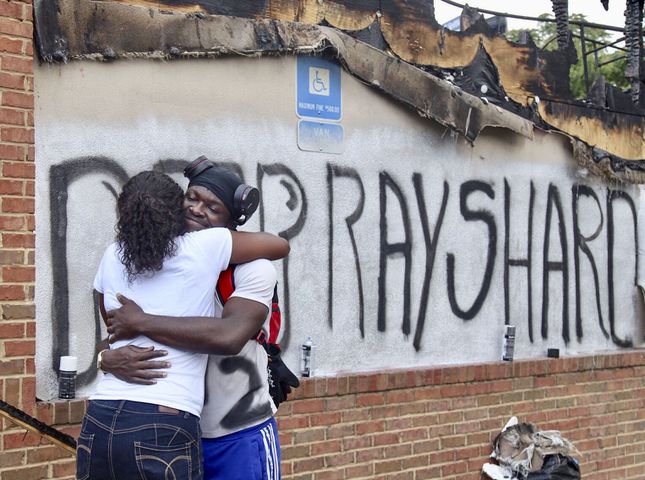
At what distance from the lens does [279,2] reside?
5711 mm

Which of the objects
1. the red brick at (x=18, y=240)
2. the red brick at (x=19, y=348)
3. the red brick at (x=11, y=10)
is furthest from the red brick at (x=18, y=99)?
the red brick at (x=19, y=348)

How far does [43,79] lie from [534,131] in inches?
154

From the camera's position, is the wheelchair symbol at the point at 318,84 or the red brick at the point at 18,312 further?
the wheelchair symbol at the point at 318,84

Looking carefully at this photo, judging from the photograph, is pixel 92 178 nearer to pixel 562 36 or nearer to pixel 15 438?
pixel 15 438

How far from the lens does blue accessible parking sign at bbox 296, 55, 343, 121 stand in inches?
220

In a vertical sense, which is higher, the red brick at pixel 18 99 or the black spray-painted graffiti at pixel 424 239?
the red brick at pixel 18 99

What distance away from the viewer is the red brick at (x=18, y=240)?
4301mm

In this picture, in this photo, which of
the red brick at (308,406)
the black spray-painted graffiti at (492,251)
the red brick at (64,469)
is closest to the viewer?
the red brick at (64,469)

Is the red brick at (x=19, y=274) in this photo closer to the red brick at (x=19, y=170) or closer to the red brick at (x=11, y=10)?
the red brick at (x=19, y=170)

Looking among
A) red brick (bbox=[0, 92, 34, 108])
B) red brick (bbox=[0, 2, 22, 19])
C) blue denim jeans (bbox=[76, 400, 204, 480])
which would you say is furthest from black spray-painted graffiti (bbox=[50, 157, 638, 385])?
blue denim jeans (bbox=[76, 400, 204, 480])

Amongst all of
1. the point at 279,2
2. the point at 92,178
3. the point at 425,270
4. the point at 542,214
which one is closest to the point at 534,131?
the point at 542,214

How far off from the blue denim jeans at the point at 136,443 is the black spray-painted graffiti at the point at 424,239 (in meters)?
1.64

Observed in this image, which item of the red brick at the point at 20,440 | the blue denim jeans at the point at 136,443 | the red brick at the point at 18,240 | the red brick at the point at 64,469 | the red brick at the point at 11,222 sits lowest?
the red brick at the point at 64,469

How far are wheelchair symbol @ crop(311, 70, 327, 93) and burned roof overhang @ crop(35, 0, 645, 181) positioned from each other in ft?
0.62
